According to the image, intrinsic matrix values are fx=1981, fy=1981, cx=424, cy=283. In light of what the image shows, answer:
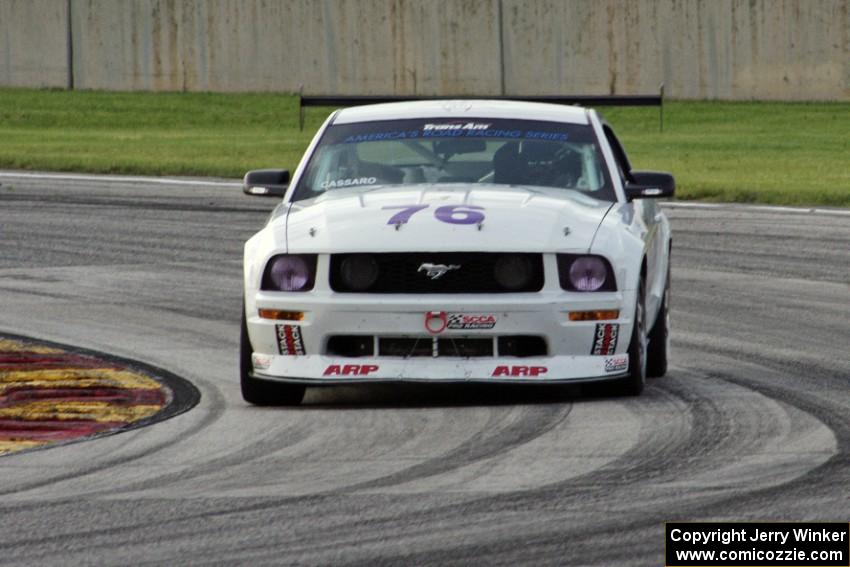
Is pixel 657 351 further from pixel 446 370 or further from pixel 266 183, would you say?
pixel 266 183

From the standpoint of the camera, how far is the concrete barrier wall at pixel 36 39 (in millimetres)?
41812

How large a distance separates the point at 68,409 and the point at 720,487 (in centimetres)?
325

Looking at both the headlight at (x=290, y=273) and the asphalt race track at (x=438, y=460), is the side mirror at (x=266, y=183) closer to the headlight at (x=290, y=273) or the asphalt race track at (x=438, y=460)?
the asphalt race track at (x=438, y=460)

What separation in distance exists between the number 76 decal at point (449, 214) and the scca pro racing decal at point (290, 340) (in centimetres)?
63

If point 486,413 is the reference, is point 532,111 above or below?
above

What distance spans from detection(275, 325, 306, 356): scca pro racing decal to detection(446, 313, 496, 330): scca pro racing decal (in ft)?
2.17

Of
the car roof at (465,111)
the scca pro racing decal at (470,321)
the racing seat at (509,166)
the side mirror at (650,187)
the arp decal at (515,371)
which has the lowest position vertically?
the arp decal at (515,371)

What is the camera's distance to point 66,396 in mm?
9055

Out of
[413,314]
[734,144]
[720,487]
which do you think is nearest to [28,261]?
[413,314]

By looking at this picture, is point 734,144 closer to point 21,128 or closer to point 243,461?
point 21,128

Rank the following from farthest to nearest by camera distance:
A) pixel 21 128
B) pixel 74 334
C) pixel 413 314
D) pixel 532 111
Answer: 1. pixel 21 128
2. pixel 74 334
3. pixel 532 111
4. pixel 413 314

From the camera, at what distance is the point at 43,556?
587cm

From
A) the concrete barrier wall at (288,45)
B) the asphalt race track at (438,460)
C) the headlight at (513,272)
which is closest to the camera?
the asphalt race track at (438,460)

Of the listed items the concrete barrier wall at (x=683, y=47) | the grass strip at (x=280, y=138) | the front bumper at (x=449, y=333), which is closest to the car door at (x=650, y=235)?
the front bumper at (x=449, y=333)
